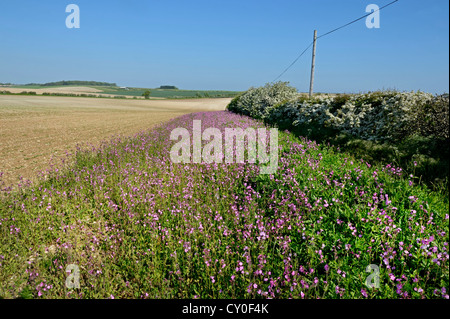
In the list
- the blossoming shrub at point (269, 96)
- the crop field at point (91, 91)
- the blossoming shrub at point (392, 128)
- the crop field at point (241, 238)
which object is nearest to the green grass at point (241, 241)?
the crop field at point (241, 238)

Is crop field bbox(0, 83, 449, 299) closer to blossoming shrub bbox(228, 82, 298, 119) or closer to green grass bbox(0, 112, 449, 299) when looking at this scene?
green grass bbox(0, 112, 449, 299)

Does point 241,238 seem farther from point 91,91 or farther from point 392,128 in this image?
point 91,91

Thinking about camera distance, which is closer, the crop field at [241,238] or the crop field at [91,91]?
the crop field at [241,238]

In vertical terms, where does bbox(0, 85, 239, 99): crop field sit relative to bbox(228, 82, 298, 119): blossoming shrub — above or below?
above

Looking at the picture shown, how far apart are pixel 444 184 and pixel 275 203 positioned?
10.6ft

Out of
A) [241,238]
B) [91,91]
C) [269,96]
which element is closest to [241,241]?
[241,238]

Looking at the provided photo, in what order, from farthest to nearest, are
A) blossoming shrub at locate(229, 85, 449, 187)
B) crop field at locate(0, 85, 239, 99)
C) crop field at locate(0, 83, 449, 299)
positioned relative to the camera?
crop field at locate(0, 85, 239, 99) → blossoming shrub at locate(229, 85, 449, 187) → crop field at locate(0, 83, 449, 299)

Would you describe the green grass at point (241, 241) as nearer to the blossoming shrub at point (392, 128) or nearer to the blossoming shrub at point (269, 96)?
the blossoming shrub at point (392, 128)

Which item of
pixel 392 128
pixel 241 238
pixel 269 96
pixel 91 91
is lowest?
pixel 241 238

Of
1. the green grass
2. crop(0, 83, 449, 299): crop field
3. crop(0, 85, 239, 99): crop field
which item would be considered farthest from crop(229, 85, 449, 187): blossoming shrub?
crop(0, 85, 239, 99): crop field

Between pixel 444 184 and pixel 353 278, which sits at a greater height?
pixel 444 184

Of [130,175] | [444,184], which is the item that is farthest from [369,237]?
[130,175]
